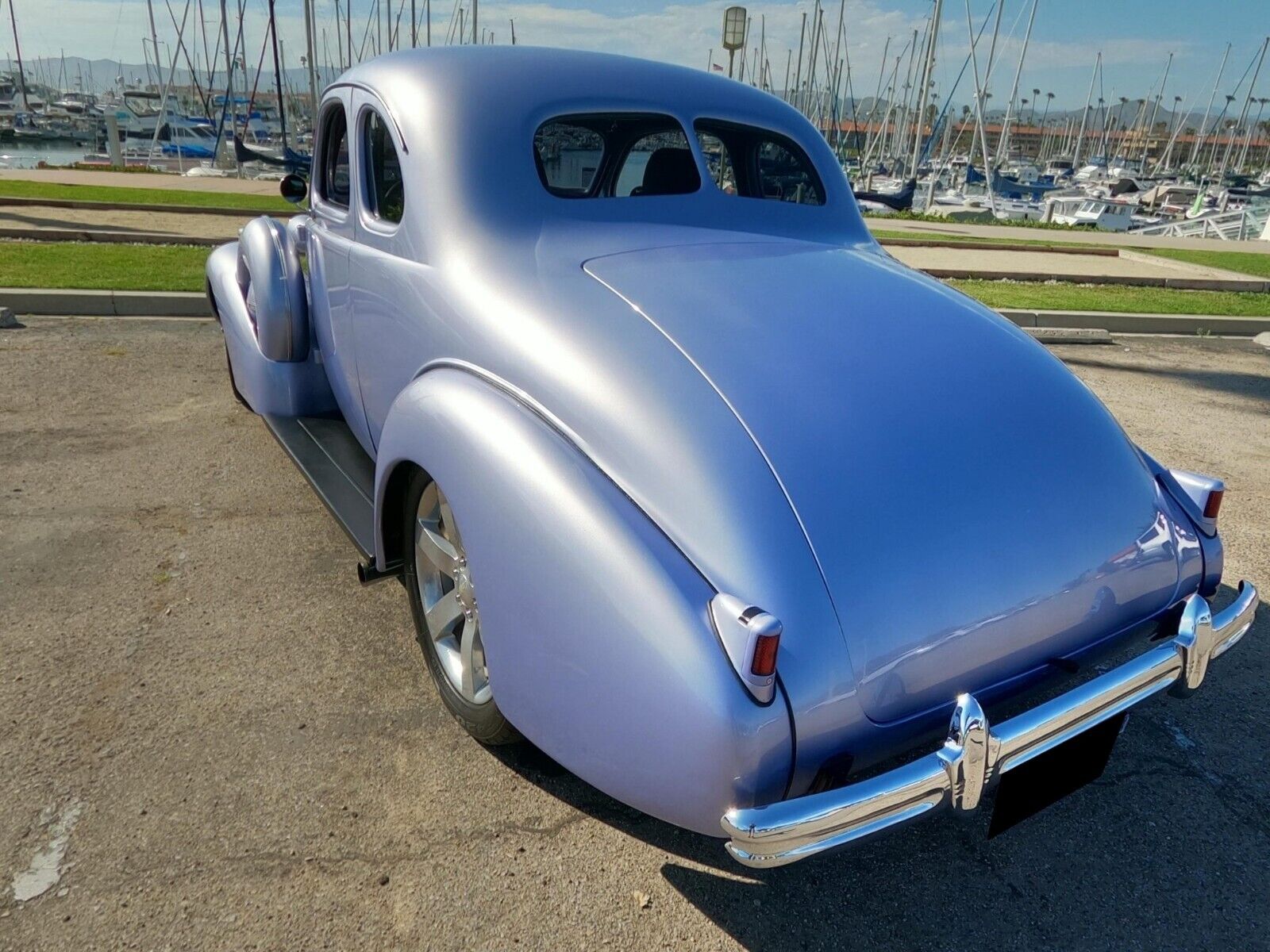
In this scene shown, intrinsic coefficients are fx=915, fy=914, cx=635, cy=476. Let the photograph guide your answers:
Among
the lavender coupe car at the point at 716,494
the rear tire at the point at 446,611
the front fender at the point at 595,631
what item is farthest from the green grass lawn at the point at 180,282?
the front fender at the point at 595,631

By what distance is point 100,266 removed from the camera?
808cm

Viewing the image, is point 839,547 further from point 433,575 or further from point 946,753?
point 433,575

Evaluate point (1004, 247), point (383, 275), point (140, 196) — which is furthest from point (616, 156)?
point (140, 196)

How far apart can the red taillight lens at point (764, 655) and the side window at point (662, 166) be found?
192cm

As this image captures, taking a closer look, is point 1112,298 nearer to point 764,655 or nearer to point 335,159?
point 335,159

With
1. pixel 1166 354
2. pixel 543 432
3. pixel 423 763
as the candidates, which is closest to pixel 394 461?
pixel 543 432

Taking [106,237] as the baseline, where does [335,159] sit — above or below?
above

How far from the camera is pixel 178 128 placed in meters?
43.2

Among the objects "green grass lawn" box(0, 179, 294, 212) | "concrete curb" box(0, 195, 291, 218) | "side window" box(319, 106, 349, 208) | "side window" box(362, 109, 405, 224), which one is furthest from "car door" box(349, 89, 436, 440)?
"green grass lawn" box(0, 179, 294, 212)

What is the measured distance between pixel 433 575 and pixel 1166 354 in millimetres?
7511

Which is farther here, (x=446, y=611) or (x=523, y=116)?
(x=523, y=116)

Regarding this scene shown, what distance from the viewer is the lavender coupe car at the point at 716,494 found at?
1735 millimetres

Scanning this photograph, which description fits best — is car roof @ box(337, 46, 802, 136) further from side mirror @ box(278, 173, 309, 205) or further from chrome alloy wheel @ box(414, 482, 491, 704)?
chrome alloy wheel @ box(414, 482, 491, 704)

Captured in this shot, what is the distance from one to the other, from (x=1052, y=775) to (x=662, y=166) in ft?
7.25
